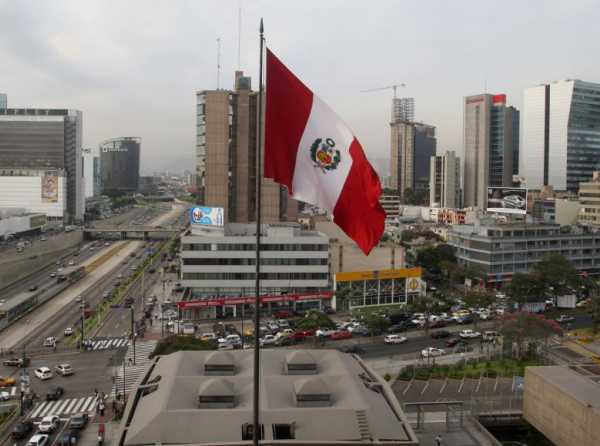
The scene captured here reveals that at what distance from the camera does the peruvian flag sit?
8.10m

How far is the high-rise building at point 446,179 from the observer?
327ft

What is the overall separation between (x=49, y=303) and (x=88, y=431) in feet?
80.4

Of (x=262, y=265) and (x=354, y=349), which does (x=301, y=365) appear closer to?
(x=354, y=349)

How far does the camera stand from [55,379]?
82.4 feet

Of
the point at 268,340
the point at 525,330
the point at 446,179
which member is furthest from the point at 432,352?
the point at 446,179

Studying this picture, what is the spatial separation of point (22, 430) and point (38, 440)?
142 centimetres

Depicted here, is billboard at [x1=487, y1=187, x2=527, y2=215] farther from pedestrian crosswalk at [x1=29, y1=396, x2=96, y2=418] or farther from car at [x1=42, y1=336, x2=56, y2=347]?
pedestrian crosswalk at [x1=29, y1=396, x2=96, y2=418]

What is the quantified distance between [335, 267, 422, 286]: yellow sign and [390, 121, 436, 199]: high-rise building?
9085 cm

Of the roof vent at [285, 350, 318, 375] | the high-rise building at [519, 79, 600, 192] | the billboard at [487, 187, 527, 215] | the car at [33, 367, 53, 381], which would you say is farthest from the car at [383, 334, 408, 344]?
the high-rise building at [519, 79, 600, 192]

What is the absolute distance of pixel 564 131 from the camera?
3590 inches

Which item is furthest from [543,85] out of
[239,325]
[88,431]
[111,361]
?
[88,431]

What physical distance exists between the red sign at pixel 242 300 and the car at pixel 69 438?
1711cm

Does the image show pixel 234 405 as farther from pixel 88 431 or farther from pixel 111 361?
pixel 111 361

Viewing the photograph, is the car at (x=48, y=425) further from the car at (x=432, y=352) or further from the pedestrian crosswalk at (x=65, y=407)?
the car at (x=432, y=352)
